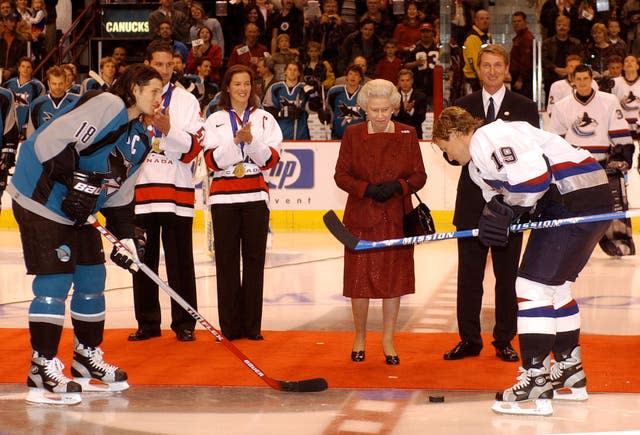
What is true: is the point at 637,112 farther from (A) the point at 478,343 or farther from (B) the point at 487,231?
(B) the point at 487,231

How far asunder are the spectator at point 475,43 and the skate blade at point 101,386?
6944 millimetres

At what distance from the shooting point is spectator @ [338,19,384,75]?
41.5ft

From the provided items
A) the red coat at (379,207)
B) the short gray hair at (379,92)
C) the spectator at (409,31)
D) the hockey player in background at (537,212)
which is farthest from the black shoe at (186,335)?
the spectator at (409,31)

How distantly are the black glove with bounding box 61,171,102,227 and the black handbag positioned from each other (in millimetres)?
1573

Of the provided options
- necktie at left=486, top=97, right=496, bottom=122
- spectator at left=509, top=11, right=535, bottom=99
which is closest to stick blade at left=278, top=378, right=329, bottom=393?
necktie at left=486, top=97, right=496, bottom=122

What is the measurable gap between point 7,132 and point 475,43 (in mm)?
4881

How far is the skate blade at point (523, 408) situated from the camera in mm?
4297

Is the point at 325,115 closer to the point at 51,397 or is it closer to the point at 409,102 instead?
the point at 409,102

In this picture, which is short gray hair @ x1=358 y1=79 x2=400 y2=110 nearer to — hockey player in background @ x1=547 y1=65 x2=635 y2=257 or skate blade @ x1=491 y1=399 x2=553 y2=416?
skate blade @ x1=491 y1=399 x2=553 y2=416

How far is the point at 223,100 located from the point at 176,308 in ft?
3.64

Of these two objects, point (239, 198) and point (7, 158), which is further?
point (7, 158)

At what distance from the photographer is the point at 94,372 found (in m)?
4.80

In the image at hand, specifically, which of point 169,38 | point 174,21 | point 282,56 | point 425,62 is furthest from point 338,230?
point 174,21

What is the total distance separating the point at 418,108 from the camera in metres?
11.1
